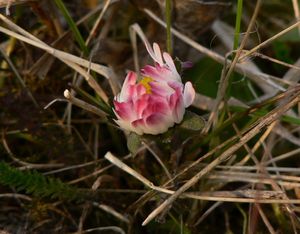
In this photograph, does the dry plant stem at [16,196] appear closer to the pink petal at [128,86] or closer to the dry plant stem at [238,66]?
the pink petal at [128,86]

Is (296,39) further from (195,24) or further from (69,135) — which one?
(69,135)

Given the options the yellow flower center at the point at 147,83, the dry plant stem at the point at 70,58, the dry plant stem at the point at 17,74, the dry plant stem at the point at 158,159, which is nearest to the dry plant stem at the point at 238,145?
the dry plant stem at the point at 158,159

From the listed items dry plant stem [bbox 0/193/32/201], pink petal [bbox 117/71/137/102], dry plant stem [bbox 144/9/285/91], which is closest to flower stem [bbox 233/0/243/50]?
dry plant stem [bbox 144/9/285/91]

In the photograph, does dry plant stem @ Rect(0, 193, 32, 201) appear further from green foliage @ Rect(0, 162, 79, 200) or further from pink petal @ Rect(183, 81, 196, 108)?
pink petal @ Rect(183, 81, 196, 108)

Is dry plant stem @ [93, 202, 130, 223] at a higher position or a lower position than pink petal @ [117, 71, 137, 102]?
lower

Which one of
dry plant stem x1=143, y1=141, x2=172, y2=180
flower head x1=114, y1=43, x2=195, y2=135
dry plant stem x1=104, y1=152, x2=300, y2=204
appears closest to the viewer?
flower head x1=114, y1=43, x2=195, y2=135

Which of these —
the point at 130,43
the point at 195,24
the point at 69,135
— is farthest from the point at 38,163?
the point at 195,24

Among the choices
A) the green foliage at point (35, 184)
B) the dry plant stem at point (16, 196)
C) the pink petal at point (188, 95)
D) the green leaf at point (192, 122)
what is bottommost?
the dry plant stem at point (16, 196)
